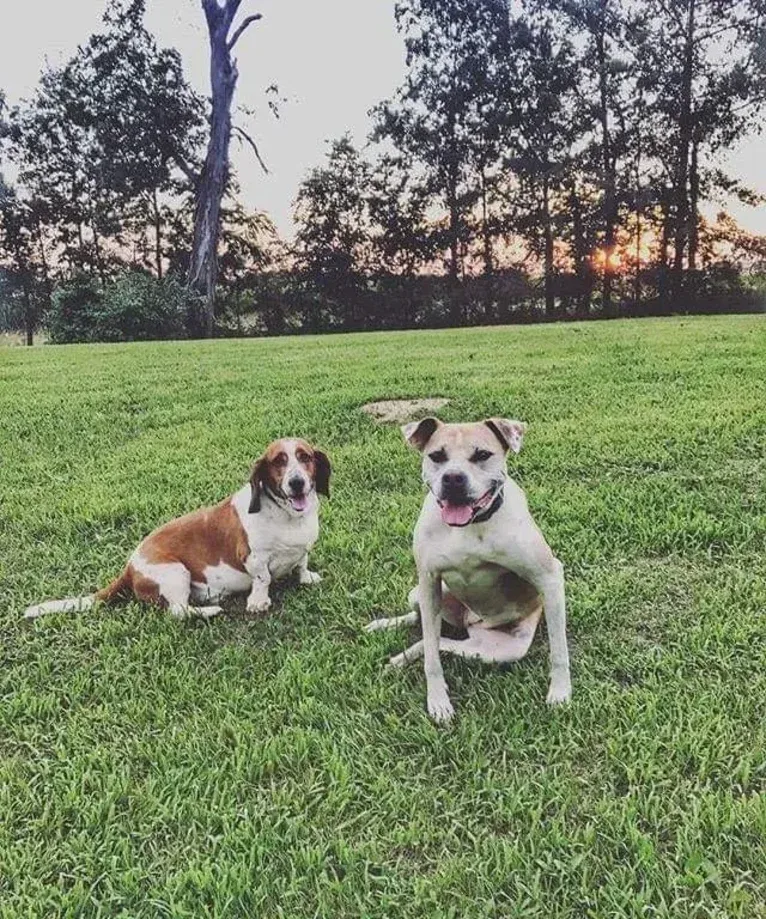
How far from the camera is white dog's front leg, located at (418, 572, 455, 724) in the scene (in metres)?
2.70

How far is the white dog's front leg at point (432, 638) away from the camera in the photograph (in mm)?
2703

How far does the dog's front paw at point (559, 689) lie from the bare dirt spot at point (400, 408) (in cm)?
418

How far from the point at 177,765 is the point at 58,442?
196 inches

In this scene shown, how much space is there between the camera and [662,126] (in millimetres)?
28672

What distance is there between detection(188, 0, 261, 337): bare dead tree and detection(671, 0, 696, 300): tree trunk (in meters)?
15.0

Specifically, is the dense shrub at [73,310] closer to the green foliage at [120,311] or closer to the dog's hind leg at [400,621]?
the green foliage at [120,311]

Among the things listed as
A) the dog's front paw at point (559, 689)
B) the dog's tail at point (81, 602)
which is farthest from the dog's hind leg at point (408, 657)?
the dog's tail at point (81, 602)

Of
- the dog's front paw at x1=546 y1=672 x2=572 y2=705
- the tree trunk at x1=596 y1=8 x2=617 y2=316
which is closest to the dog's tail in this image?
the dog's front paw at x1=546 y1=672 x2=572 y2=705

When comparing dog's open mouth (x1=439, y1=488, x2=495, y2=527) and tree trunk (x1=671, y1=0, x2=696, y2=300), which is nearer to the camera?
dog's open mouth (x1=439, y1=488, x2=495, y2=527)

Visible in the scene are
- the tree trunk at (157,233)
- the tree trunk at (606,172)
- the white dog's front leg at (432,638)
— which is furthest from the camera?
the tree trunk at (157,233)

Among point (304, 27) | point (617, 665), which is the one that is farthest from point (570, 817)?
point (304, 27)

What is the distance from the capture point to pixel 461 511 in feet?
8.57

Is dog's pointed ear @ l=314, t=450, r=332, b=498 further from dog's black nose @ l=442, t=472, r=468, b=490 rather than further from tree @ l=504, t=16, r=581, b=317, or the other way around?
tree @ l=504, t=16, r=581, b=317

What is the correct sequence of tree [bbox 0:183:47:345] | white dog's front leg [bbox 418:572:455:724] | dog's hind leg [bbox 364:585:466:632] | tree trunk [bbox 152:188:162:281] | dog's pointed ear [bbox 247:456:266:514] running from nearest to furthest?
white dog's front leg [bbox 418:572:455:724] < dog's hind leg [bbox 364:585:466:632] < dog's pointed ear [bbox 247:456:266:514] < tree trunk [bbox 152:188:162:281] < tree [bbox 0:183:47:345]
